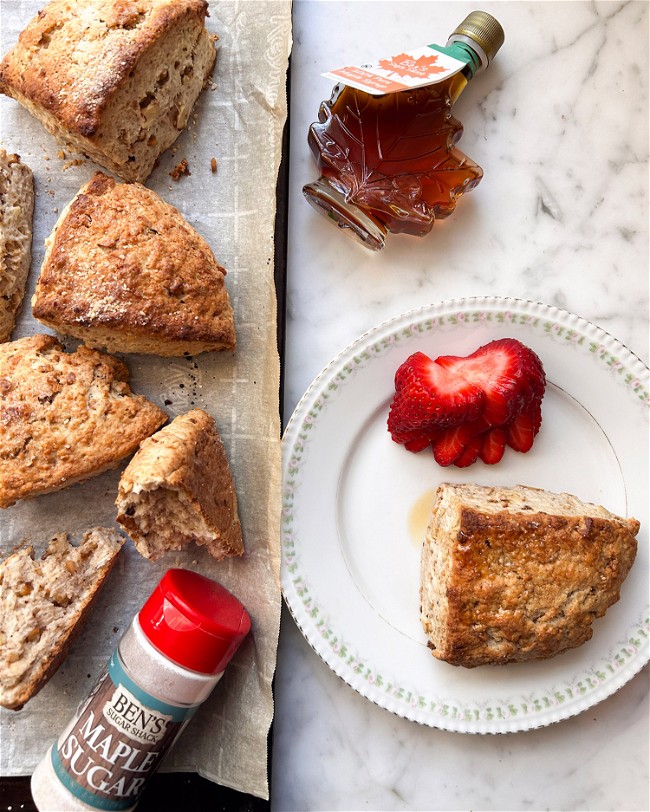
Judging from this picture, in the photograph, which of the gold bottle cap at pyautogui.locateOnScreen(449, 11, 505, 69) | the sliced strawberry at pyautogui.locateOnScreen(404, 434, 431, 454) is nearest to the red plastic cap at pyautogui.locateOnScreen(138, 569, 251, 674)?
the sliced strawberry at pyautogui.locateOnScreen(404, 434, 431, 454)

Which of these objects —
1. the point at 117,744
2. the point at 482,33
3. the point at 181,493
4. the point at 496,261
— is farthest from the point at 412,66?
the point at 117,744

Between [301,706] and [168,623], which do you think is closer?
[168,623]

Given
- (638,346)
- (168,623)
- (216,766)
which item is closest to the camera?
→ (168,623)

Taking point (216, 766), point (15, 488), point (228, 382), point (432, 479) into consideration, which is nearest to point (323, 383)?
point (228, 382)

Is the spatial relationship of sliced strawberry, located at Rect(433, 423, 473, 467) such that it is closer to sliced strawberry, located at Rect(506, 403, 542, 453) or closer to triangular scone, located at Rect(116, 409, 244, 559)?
sliced strawberry, located at Rect(506, 403, 542, 453)

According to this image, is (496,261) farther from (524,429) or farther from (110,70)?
(110,70)

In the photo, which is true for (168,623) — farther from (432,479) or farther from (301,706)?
(432,479)
